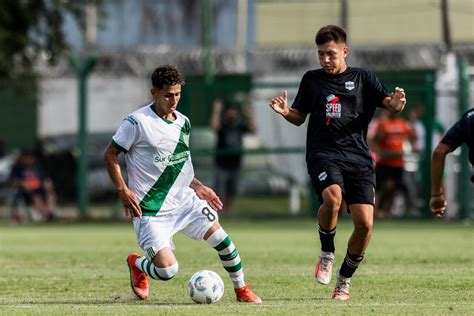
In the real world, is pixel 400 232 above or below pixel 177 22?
below

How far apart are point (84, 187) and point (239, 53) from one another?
11.7m

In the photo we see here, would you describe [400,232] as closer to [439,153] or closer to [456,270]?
[456,270]

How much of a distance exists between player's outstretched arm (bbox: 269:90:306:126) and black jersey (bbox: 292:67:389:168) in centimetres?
10

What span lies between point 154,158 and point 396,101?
189cm

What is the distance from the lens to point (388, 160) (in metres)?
21.9

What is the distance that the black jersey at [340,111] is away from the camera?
912cm

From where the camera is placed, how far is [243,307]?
8578 mm

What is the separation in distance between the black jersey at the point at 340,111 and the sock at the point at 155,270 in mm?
1310

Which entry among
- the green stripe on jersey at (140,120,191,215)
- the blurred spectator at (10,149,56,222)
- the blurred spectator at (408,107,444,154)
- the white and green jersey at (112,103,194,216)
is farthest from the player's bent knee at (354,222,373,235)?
the blurred spectator at (10,149,56,222)

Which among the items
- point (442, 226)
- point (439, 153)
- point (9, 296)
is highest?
point (439, 153)

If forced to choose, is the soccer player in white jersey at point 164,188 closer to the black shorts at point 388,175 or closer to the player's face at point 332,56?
the player's face at point 332,56

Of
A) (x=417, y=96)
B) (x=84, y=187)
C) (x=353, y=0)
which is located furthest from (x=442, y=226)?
(x=353, y=0)

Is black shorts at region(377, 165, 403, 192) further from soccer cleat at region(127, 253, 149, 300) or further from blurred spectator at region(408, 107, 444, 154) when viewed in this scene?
soccer cleat at region(127, 253, 149, 300)

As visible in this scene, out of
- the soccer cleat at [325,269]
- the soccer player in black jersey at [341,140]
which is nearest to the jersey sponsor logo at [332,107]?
the soccer player in black jersey at [341,140]
